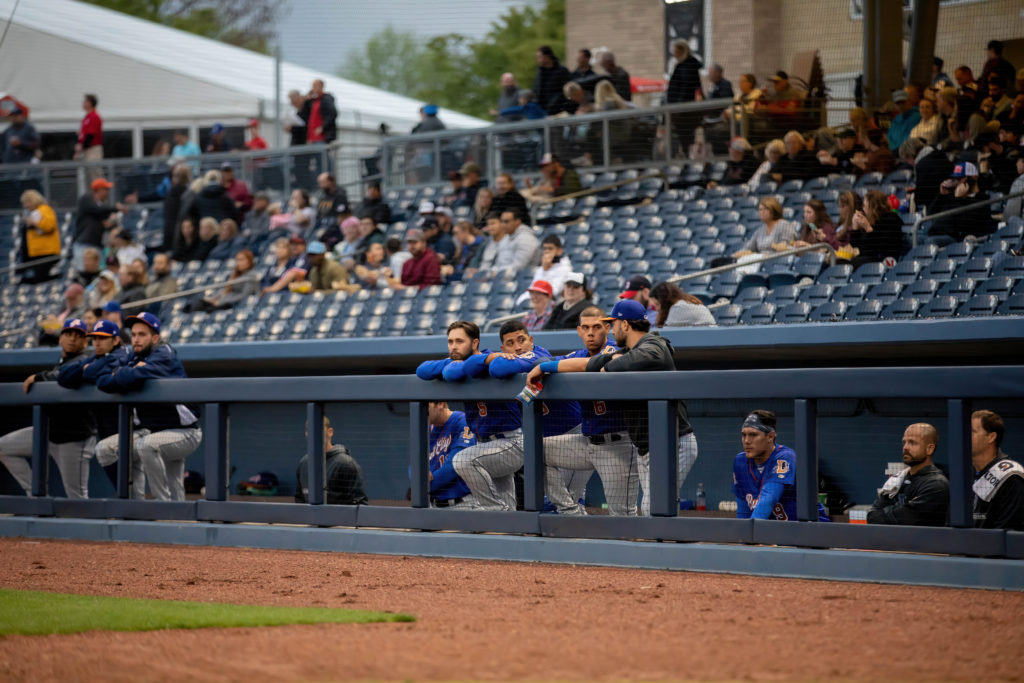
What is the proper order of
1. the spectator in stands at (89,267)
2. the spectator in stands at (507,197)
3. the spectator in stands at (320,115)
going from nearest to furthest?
the spectator in stands at (507,197) < the spectator in stands at (89,267) < the spectator in stands at (320,115)

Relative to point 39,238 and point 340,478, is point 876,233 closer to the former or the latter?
point 340,478

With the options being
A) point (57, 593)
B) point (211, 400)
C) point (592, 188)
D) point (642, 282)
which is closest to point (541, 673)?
point (57, 593)

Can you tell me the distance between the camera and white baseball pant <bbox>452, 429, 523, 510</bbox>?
7.33 metres

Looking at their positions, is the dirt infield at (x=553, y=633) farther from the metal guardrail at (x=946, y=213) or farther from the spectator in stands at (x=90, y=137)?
the spectator in stands at (x=90, y=137)

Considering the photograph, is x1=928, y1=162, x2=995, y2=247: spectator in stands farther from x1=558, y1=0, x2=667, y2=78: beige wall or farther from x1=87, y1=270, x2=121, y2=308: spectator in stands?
x1=558, y1=0, x2=667, y2=78: beige wall

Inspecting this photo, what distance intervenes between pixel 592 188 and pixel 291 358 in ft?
17.2

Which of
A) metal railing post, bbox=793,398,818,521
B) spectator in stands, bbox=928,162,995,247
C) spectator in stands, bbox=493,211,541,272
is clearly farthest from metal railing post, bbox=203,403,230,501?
spectator in stands, bbox=928,162,995,247

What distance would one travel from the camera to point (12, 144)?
21844mm

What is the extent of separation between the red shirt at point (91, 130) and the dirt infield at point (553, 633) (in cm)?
1554

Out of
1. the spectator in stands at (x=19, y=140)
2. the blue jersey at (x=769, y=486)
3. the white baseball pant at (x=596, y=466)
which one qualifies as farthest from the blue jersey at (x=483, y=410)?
the spectator in stands at (x=19, y=140)

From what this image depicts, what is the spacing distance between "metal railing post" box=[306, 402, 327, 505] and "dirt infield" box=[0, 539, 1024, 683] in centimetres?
112

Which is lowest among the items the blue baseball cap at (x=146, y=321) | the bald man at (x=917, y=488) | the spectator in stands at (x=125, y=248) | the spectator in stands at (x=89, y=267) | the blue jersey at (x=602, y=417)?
the bald man at (x=917, y=488)

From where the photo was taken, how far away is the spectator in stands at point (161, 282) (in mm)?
15453

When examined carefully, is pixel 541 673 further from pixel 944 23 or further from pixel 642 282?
pixel 944 23
